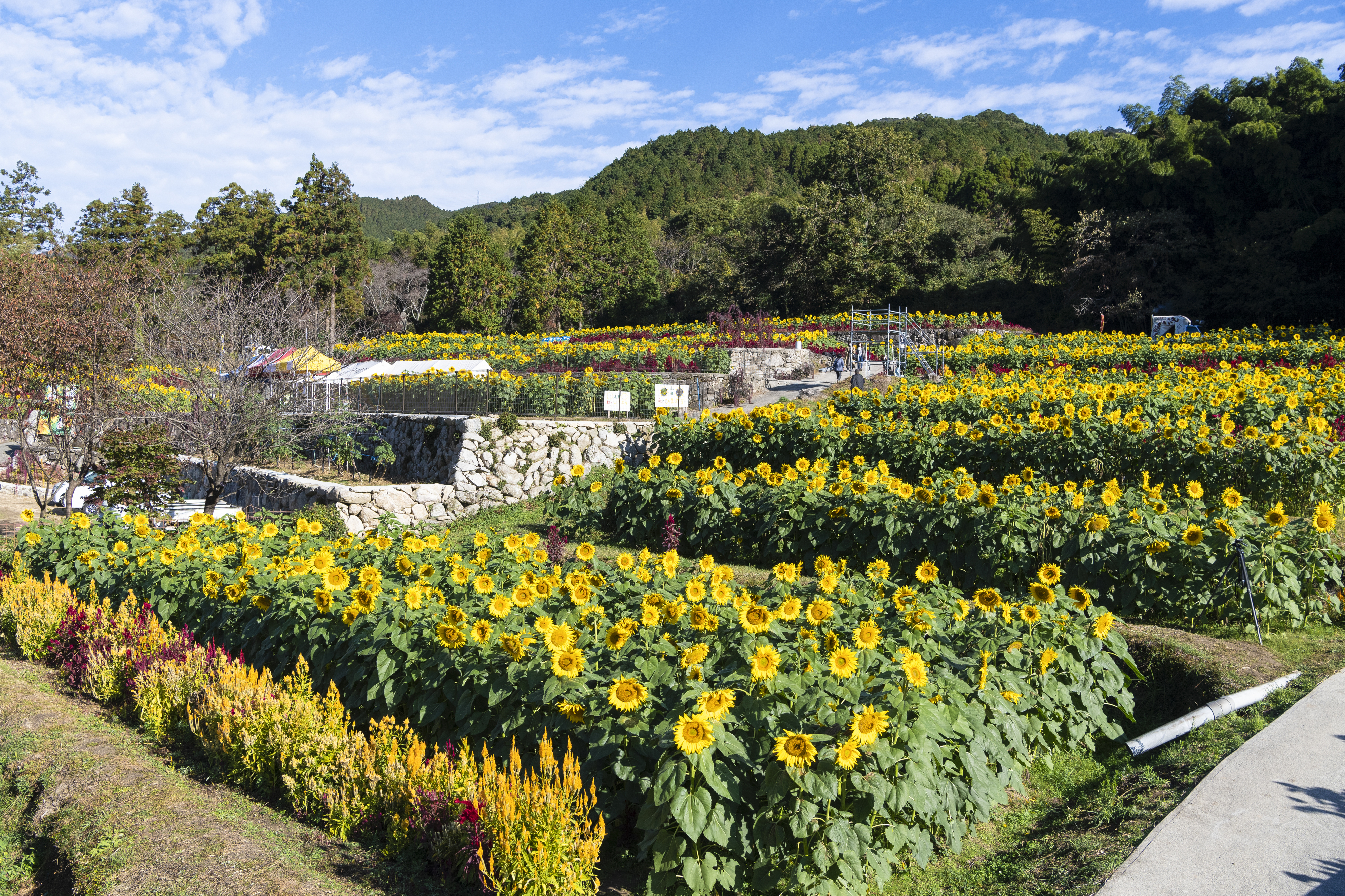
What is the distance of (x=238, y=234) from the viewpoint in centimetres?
4225

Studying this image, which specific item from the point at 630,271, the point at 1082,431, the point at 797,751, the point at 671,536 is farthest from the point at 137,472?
the point at 630,271

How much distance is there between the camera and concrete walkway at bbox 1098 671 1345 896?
3.34 meters

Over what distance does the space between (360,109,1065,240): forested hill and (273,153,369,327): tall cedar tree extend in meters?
31.8

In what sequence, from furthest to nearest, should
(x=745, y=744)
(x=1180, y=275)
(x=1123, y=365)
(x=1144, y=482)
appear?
(x=1180, y=275) < (x=1123, y=365) < (x=1144, y=482) < (x=745, y=744)

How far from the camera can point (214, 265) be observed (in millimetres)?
42344

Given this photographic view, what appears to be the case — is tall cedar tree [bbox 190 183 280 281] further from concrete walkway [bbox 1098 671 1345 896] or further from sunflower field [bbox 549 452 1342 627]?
concrete walkway [bbox 1098 671 1345 896]

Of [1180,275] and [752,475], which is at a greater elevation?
[1180,275]

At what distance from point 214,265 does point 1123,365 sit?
132 ft

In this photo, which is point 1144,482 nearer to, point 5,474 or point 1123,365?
point 1123,365

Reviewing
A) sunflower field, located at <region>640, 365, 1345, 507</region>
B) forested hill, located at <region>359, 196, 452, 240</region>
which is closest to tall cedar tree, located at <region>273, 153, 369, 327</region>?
sunflower field, located at <region>640, 365, 1345, 507</region>

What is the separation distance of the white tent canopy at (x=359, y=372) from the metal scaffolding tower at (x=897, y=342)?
38.8 feet

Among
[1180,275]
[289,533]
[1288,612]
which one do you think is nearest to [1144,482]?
[1288,612]

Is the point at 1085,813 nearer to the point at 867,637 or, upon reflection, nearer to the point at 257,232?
the point at 867,637

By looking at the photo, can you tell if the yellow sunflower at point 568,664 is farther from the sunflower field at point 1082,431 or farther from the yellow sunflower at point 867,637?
the sunflower field at point 1082,431
